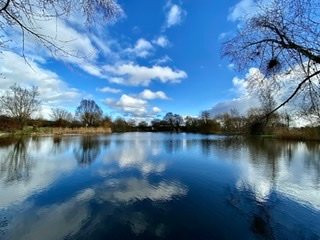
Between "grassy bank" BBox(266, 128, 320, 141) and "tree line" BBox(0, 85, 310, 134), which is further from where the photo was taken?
"grassy bank" BBox(266, 128, 320, 141)

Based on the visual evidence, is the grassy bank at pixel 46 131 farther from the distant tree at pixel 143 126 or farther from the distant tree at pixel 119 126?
the distant tree at pixel 143 126

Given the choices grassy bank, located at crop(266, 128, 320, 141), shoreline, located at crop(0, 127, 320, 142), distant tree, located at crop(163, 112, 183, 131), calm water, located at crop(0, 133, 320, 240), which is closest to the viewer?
calm water, located at crop(0, 133, 320, 240)

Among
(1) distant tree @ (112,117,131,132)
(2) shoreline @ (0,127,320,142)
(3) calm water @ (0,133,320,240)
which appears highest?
(1) distant tree @ (112,117,131,132)

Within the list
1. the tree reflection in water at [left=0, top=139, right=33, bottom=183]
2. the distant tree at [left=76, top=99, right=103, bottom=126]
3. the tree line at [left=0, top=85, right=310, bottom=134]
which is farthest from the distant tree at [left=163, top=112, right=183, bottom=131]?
the tree reflection in water at [left=0, top=139, right=33, bottom=183]

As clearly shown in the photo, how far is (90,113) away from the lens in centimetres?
6625

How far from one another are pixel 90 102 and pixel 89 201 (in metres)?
62.4

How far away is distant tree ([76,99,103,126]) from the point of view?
65062mm

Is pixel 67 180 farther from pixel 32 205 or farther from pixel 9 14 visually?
pixel 9 14

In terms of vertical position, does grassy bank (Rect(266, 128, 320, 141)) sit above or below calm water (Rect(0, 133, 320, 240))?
above

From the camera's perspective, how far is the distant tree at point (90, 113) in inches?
2562

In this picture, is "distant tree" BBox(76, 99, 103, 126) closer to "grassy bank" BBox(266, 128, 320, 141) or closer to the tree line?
the tree line

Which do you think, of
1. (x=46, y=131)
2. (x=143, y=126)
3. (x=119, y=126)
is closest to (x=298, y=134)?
(x=46, y=131)

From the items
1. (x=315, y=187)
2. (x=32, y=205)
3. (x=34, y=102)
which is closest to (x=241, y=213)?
(x=315, y=187)

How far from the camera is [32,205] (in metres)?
7.36
